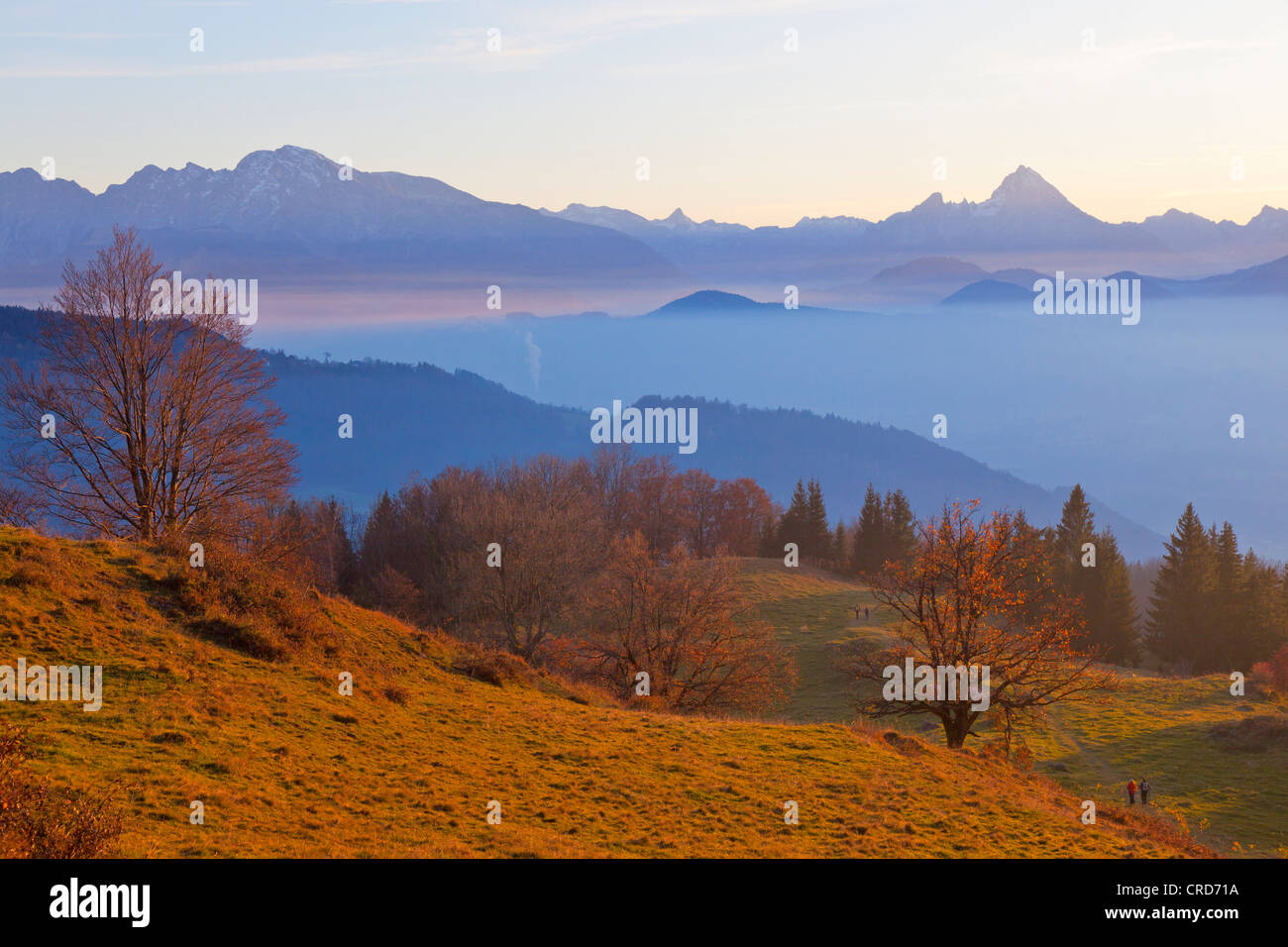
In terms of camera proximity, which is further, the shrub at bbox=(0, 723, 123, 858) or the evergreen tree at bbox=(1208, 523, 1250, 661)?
the evergreen tree at bbox=(1208, 523, 1250, 661)

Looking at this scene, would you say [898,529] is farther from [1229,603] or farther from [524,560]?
[524,560]

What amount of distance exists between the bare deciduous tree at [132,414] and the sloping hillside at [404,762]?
28.6 feet

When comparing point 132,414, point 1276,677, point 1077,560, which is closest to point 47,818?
point 132,414

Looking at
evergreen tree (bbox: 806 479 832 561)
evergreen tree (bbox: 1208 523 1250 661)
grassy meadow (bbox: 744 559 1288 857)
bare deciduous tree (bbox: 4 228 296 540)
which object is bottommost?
grassy meadow (bbox: 744 559 1288 857)

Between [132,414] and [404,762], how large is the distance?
Result: 73.4 ft

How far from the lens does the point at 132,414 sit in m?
34.7

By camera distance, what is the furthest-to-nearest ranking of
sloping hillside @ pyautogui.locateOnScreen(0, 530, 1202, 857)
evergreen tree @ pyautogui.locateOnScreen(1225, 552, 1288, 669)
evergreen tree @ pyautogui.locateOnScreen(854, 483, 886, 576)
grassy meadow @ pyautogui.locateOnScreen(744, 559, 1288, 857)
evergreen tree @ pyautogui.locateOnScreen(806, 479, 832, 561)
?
evergreen tree @ pyautogui.locateOnScreen(806, 479, 832, 561), evergreen tree @ pyautogui.locateOnScreen(854, 483, 886, 576), evergreen tree @ pyautogui.locateOnScreen(1225, 552, 1288, 669), grassy meadow @ pyautogui.locateOnScreen(744, 559, 1288, 857), sloping hillside @ pyautogui.locateOnScreen(0, 530, 1202, 857)

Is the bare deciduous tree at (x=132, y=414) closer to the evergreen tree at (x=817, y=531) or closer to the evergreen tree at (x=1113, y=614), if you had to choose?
the evergreen tree at (x=1113, y=614)

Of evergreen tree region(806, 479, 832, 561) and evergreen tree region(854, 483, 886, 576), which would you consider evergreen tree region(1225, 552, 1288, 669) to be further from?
evergreen tree region(806, 479, 832, 561)

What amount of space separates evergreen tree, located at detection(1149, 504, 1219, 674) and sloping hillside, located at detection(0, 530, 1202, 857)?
232 ft

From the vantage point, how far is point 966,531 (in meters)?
37.9

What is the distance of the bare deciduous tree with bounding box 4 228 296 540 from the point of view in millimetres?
34438

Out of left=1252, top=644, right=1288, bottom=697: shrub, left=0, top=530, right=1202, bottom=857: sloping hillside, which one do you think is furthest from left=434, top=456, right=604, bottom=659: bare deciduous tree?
left=1252, top=644, right=1288, bottom=697: shrub
